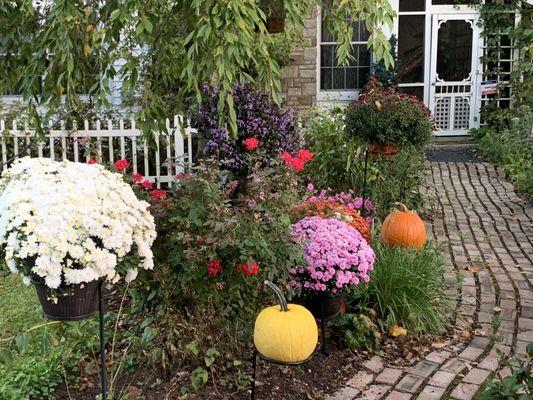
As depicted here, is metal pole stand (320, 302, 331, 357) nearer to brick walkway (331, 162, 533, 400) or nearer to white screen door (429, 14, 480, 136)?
brick walkway (331, 162, 533, 400)

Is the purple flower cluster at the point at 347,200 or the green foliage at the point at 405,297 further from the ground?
the purple flower cluster at the point at 347,200

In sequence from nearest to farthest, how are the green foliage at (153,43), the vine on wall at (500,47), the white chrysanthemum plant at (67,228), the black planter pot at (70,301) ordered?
the white chrysanthemum plant at (67,228) < the black planter pot at (70,301) < the green foliage at (153,43) < the vine on wall at (500,47)

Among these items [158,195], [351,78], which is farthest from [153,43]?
[351,78]

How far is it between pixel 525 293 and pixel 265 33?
8.94 feet

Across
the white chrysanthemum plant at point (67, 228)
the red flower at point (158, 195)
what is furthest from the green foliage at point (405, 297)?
the white chrysanthemum plant at point (67, 228)

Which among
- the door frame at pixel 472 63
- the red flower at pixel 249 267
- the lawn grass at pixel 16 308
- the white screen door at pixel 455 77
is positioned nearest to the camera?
the red flower at pixel 249 267

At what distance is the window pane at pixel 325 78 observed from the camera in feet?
37.0

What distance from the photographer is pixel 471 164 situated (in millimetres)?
9625

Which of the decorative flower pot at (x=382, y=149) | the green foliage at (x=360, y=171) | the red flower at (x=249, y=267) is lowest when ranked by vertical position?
the red flower at (x=249, y=267)

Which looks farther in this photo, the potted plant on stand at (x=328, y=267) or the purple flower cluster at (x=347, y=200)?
the purple flower cluster at (x=347, y=200)

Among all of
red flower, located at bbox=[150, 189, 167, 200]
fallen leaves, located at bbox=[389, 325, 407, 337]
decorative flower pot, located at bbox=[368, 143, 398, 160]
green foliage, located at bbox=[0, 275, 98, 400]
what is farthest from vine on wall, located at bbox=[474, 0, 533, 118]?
green foliage, located at bbox=[0, 275, 98, 400]

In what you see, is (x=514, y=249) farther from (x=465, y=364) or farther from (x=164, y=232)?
(x=164, y=232)

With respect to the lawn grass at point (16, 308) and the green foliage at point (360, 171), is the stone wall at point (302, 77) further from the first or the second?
the lawn grass at point (16, 308)

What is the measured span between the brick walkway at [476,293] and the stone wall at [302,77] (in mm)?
2653
